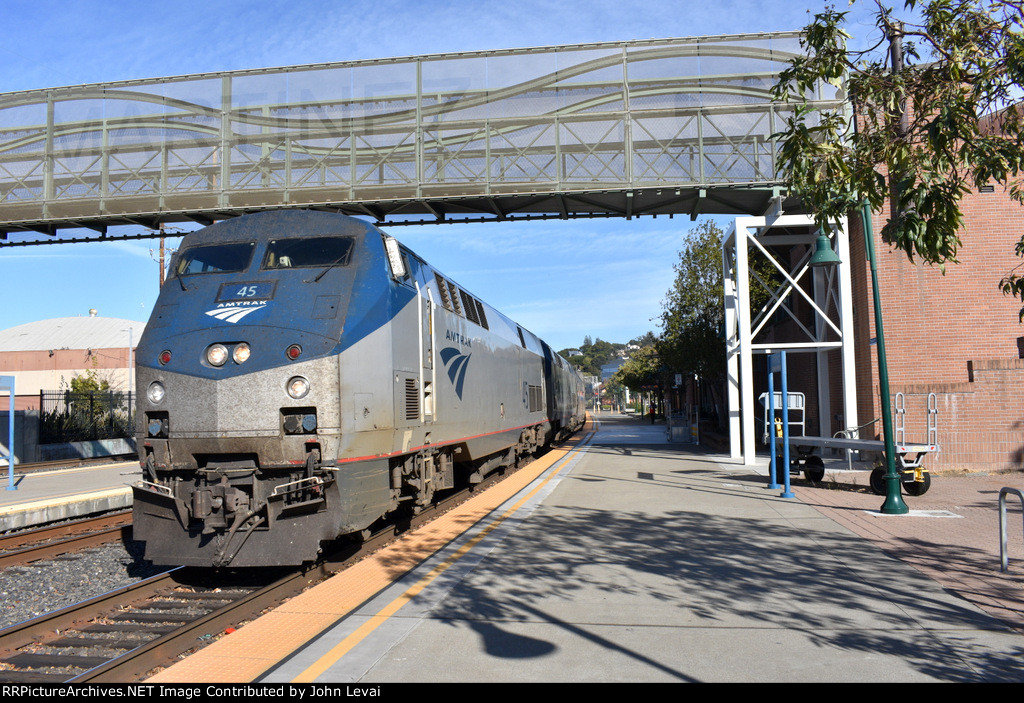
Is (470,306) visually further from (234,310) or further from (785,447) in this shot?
(785,447)

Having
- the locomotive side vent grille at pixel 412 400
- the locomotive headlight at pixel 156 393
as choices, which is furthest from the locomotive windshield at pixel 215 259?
the locomotive side vent grille at pixel 412 400

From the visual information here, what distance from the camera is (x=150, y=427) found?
7.08 m

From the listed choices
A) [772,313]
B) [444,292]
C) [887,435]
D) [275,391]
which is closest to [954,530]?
[887,435]

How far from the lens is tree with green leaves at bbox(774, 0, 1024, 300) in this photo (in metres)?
5.88

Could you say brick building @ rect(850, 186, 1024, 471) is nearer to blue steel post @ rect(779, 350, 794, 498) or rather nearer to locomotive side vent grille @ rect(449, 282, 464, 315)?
blue steel post @ rect(779, 350, 794, 498)

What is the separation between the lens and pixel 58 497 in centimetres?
1275

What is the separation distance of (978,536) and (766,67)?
11935 mm

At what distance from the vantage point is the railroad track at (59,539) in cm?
871

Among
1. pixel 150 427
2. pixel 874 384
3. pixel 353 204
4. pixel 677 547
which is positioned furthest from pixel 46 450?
pixel 874 384

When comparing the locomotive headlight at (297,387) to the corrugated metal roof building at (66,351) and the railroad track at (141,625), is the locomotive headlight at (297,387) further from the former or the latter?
the corrugated metal roof building at (66,351)

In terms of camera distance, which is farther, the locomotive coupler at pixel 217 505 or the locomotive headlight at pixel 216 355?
the locomotive headlight at pixel 216 355

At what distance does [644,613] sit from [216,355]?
4609mm

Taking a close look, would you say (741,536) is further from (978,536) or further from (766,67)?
(766,67)

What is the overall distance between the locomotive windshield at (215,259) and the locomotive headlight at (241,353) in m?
1.27
